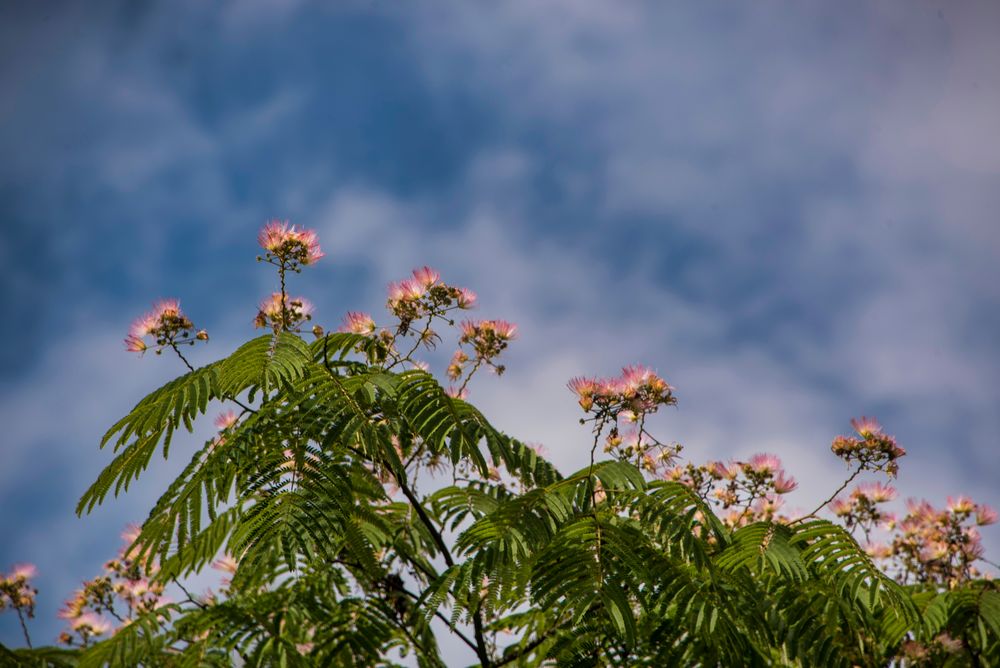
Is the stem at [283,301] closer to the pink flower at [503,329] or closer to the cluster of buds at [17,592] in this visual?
the pink flower at [503,329]

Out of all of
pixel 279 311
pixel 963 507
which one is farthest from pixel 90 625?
pixel 963 507

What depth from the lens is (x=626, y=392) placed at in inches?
144

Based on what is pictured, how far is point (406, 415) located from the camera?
323 centimetres

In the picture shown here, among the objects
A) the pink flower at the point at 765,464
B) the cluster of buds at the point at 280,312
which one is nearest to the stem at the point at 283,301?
the cluster of buds at the point at 280,312

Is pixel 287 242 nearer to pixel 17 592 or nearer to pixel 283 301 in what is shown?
pixel 283 301

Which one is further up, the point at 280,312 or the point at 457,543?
the point at 280,312

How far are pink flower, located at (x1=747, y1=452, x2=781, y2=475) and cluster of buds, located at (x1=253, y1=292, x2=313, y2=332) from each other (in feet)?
7.84

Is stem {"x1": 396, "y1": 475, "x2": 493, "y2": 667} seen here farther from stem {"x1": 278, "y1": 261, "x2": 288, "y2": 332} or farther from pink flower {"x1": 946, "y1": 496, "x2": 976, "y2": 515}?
pink flower {"x1": 946, "y1": 496, "x2": 976, "y2": 515}

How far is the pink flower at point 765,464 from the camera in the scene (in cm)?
470

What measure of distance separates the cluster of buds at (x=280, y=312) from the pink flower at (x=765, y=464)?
239 cm

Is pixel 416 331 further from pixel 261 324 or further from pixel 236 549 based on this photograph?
pixel 236 549

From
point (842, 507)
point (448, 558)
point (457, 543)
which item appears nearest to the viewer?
point (457, 543)

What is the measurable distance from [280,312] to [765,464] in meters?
2.56

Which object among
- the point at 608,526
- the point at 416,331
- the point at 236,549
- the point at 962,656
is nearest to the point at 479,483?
the point at 416,331
